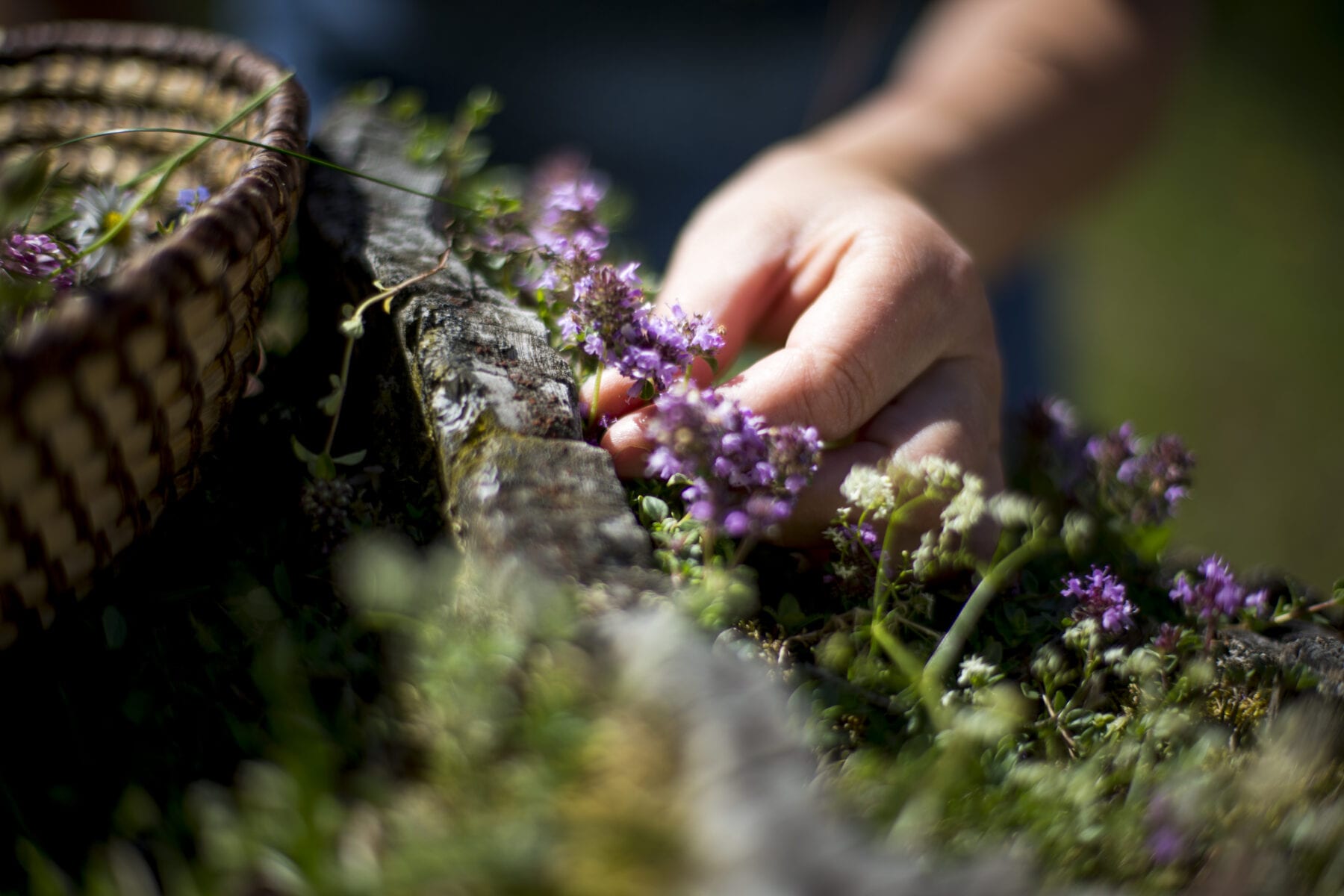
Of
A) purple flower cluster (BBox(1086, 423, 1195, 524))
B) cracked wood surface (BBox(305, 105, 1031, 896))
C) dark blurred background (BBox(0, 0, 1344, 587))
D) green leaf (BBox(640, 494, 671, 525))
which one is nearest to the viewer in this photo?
cracked wood surface (BBox(305, 105, 1031, 896))

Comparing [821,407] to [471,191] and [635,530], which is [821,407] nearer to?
[635,530]

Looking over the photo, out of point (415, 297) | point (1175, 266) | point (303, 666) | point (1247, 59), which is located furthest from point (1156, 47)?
point (1247, 59)

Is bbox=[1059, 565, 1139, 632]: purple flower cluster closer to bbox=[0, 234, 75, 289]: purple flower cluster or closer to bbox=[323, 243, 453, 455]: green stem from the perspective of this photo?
bbox=[323, 243, 453, 455]: green stem

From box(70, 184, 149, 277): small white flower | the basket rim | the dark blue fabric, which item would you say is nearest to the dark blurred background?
the dark blue fabric

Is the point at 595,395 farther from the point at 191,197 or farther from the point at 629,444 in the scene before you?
the point at 191,197

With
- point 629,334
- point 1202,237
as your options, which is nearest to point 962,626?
point 629,334

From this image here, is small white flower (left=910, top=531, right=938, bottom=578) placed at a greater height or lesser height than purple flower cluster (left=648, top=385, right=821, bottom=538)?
lesser

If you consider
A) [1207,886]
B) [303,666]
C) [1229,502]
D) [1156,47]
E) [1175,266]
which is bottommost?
[1229,502]
